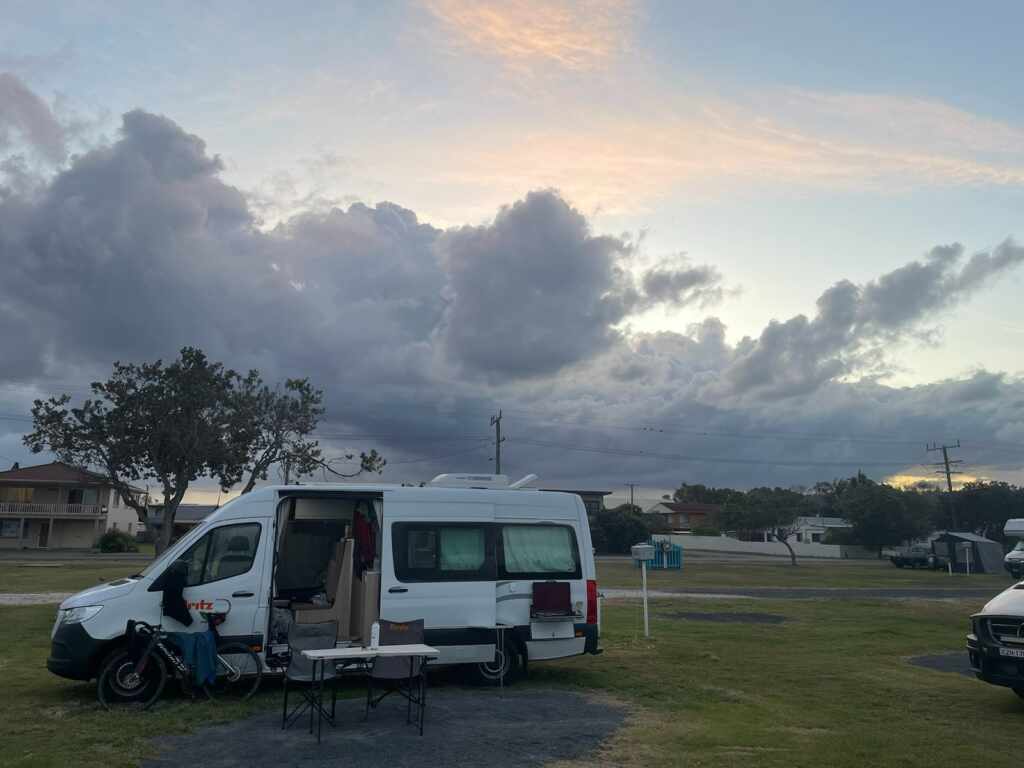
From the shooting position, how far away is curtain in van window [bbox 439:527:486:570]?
10.9 m

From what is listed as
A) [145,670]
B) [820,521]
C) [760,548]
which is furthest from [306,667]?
[820,521]

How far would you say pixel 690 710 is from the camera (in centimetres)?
974

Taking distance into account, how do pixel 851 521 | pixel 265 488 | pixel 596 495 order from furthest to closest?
1. pixel 596 495
2. pixel 851 521
3. pixel 265 488

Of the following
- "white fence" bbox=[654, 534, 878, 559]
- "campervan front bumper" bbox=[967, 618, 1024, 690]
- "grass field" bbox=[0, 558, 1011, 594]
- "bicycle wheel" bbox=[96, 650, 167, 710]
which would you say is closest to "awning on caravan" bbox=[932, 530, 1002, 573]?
"grass field" bbox=[0, 558, 1011, 594]

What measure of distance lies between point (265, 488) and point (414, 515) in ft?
6.55

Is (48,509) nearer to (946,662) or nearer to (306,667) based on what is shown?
(306,667)

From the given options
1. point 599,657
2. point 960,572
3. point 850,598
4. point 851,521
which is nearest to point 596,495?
point 851,521

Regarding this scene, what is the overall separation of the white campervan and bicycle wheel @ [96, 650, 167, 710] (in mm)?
209

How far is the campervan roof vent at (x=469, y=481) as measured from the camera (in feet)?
38.5

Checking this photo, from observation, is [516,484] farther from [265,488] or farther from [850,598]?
[850,598]

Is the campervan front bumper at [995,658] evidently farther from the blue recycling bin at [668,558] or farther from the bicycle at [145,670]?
the blue recycling bin at [668,558]

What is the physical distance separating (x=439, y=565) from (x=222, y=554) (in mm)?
2789

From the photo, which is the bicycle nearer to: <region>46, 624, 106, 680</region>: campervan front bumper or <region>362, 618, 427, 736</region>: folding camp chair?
<region>46, 624, 106, 680</region>: campervan front bumper

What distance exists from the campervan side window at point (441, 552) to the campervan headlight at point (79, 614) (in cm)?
357
